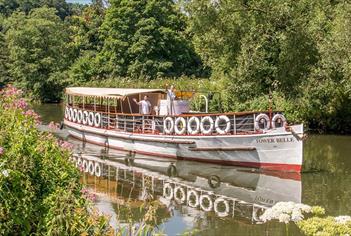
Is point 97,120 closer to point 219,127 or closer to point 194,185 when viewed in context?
point 219,127

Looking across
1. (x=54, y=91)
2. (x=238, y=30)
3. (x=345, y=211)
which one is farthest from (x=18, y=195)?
(x=54, y=91)

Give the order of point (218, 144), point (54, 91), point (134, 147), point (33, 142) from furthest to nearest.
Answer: point (54, 91)
point (134, 147)
point (218, 144)
point (33, 142)

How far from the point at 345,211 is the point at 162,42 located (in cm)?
3803

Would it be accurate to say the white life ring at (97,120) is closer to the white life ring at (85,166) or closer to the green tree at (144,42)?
the white life ring at (85,166)

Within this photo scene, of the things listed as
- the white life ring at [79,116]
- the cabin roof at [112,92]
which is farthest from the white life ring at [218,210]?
the white life ring at [79,116]

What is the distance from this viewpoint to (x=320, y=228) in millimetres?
7273

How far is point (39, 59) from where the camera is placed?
185ft

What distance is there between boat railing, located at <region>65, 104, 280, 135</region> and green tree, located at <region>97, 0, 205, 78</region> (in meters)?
24.1

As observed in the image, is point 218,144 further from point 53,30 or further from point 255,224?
point 53,30

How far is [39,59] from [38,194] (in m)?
52.5

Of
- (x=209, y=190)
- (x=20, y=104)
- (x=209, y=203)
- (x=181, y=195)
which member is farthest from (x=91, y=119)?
(x=20, y=104)

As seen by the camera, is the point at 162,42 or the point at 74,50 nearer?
the point at 162,42

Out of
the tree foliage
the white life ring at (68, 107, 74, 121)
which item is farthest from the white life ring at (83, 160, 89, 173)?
the tree foliage

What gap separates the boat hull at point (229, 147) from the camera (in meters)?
17.4
